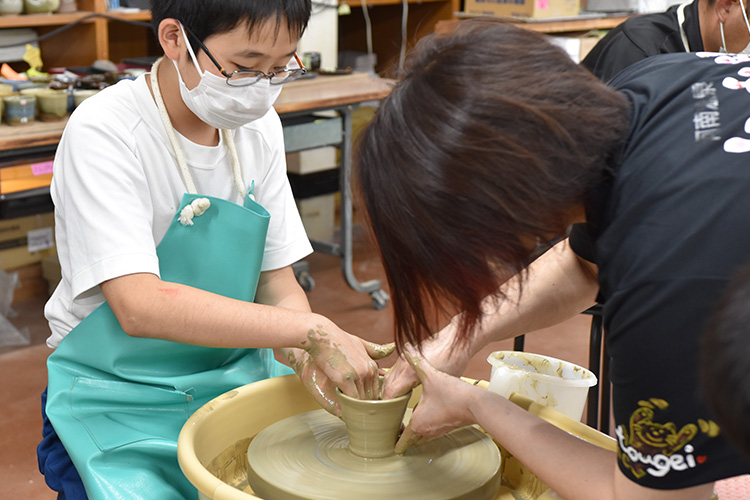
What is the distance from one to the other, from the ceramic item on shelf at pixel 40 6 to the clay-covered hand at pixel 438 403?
2913mm

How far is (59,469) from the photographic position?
4.48ft

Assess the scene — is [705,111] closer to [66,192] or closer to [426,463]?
[426,463]

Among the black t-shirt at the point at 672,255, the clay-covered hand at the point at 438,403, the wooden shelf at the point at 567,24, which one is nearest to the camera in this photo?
the black t-shirt at the point at 672,255

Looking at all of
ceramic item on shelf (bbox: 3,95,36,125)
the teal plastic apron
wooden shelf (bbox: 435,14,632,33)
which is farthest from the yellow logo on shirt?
wooden shelf (bbox: 435,14,632,33)

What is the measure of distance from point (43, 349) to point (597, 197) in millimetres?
2780

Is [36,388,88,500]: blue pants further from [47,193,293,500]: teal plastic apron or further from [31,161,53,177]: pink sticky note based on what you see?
[31,161,53,177]: pink sticky note

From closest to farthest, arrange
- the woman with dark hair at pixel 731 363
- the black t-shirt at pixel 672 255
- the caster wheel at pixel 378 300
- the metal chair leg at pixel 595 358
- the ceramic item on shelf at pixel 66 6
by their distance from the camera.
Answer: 1. the woman with dark hair at pixel 731 363
2. the black t-shirt at pixel 672 255
3. the metal chair leg at pixel 595 358
4. the ceramic item on shelf at pixel 66 6
5. the caster wheel at pixel 378 300

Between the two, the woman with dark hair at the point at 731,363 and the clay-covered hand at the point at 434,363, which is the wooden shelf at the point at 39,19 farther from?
the woman with dark hair at the point at 731,363

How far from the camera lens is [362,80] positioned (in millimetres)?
3701

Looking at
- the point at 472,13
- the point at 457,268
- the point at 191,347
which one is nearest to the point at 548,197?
the point at 457,268

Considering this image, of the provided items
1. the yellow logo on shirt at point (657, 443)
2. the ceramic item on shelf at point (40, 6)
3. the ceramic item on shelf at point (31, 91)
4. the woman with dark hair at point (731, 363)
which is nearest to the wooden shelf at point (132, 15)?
the ceramic item on shelf at point (40, 6)

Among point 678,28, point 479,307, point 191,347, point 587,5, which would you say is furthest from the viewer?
point 587,5

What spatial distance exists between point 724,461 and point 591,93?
455 mm

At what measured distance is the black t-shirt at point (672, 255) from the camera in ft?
2.91
